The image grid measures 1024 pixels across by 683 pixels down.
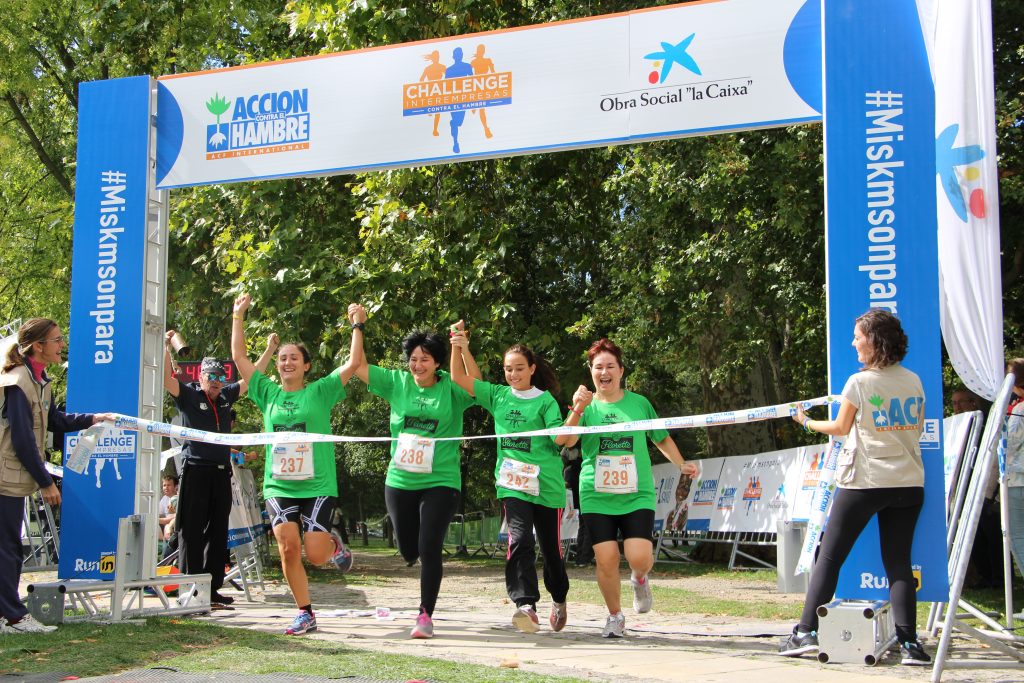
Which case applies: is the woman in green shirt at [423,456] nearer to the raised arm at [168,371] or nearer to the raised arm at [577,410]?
the raised arm at [577,410]

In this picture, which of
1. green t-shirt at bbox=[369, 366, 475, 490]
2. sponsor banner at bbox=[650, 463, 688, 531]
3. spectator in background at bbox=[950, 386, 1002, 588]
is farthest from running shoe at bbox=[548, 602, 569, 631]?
sponsor banner at bbox=[650, 463, 688, 531]

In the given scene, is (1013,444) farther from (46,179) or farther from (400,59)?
(46,179)

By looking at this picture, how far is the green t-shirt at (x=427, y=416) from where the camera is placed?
7371mm

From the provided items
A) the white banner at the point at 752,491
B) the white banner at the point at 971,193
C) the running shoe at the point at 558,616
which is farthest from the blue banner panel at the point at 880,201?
the white banner at the point at 752,491

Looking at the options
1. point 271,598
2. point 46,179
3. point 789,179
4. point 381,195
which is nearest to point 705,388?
point 789,179

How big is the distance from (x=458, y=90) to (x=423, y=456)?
2791mm

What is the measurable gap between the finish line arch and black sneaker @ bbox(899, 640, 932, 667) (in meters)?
0.52

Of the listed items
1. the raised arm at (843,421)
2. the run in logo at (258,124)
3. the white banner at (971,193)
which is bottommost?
the raised arm at (843,421)

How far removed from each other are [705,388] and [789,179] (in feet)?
17.0

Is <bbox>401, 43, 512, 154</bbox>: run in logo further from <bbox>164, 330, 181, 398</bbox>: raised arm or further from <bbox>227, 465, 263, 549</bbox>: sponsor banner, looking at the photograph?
<bbox>227, 465, 263, 549</bbox>: sponsor banner

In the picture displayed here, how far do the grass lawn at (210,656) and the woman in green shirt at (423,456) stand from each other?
93cm

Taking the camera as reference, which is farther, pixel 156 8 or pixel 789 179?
pixel 156 8

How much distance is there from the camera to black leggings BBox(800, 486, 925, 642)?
239 inches

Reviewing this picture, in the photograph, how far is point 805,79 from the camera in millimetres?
7340
